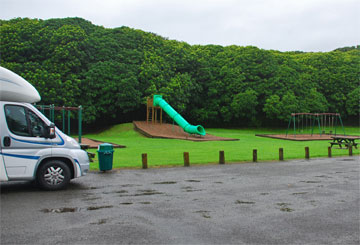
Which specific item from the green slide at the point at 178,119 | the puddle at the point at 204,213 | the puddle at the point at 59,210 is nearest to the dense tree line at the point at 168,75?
the green slide at the point at 178,119

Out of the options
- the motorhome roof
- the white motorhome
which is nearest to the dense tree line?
the motorhome roof

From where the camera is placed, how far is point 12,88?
8.98 meters

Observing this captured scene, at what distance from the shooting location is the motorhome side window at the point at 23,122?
29.3 ft

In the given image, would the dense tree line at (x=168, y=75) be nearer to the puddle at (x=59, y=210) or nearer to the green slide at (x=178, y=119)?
the green slide at (x=178, y=119)

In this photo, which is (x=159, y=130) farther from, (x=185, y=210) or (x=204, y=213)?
(x=204, y=213)

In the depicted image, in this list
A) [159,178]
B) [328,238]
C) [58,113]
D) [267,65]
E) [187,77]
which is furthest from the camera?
[267,65]

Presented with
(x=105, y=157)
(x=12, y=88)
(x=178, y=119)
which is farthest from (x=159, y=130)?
(x=12, y=88)

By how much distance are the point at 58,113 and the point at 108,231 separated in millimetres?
33647

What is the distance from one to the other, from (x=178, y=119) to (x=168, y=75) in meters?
11.2

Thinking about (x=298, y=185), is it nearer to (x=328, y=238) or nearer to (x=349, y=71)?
(x=328, y=238)

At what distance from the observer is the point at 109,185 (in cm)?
1007

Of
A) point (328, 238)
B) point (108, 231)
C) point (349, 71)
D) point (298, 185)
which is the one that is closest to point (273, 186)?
point (298, 185)

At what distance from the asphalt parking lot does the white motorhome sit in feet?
1.55

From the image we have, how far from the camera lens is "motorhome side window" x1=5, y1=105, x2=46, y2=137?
8.93 m
